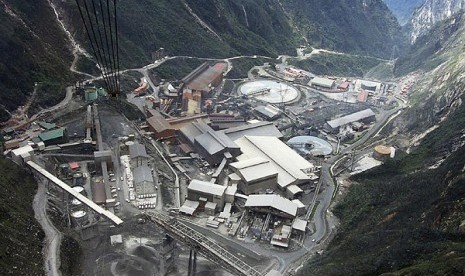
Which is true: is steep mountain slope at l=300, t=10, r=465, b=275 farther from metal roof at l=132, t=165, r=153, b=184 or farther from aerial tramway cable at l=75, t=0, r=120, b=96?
aerial tramway cable at l=75, t=0, r=120, b=96

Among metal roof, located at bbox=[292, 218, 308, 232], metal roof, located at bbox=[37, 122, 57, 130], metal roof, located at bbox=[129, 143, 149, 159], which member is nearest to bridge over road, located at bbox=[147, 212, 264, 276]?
metal roof, located at bbox=[292, 218, 308, 232]

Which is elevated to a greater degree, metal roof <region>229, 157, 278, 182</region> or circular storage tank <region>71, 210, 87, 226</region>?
metal roof <region>229, 157, 278, 182</region>

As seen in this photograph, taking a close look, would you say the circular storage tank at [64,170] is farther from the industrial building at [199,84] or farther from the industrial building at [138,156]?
the industrial building at [199,84]

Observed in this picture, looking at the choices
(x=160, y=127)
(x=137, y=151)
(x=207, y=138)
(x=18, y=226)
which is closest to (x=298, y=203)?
(x=207, y=138)

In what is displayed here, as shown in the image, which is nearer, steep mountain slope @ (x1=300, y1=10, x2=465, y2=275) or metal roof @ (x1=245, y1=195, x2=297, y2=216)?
steep mountain slope @ (x1=300, y1=10, x2=465, y2=275)

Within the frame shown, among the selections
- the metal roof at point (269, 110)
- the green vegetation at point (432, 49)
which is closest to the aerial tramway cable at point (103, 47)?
the metal roof at point (269, 110)

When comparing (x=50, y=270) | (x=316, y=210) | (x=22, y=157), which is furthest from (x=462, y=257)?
(x=22, y=157)

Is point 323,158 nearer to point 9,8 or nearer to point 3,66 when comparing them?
point 3,66
